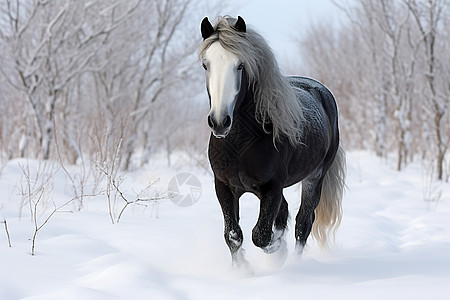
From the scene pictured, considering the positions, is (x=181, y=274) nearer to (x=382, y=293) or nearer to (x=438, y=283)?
(x=382, y=293)

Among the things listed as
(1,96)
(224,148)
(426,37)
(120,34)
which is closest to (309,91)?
(224,148)

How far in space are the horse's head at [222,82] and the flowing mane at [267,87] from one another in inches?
2.7

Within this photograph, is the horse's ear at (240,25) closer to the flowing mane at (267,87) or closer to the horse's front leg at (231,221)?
the flowing mane at (267,87)

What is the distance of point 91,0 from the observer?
317 inches

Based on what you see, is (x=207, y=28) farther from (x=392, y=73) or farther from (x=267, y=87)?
(x=392, y=73)

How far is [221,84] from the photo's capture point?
2.24m

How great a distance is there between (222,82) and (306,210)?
1.33 m

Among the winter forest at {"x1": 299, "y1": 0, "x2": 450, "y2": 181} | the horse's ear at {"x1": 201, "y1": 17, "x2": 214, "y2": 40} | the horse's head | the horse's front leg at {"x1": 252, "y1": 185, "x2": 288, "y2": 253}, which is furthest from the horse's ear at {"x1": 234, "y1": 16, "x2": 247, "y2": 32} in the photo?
the winter forest at {"x1": 299, "y1": 0, "x2": 450, "y2": 181}

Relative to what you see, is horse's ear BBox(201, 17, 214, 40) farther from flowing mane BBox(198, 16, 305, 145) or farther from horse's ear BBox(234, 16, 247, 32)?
horse's ear BBox(234, 16, 247, 32)

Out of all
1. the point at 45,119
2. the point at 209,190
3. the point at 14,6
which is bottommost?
the point at 209,190

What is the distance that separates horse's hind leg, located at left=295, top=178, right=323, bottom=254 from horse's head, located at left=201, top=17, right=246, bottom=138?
1.19m

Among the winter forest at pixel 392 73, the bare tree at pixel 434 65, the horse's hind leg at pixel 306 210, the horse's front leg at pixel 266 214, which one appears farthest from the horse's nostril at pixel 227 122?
the bare tree at pixel 434 65

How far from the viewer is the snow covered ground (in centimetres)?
206

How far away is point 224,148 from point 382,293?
103 centimetres
